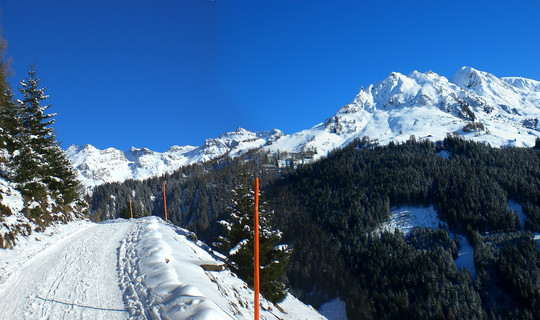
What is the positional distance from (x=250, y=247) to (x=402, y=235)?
115 meters

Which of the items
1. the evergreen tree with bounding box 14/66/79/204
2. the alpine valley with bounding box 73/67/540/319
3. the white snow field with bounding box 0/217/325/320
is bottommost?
the alpine valley with bounding box 73/67/540/319

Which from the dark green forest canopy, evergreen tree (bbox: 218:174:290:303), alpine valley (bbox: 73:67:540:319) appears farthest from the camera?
the dark green forest canopy

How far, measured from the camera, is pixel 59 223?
26953 mm

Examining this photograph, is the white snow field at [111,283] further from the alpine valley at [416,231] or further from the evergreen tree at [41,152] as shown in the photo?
the alpine valley at [416,231]

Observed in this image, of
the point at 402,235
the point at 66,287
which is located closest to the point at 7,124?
the point at 66,287

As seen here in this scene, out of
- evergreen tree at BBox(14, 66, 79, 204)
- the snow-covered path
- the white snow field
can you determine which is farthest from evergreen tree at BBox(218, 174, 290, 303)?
evergreen tree at BBox(14, 66, 79, 204)

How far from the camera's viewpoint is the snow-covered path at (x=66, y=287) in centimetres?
966

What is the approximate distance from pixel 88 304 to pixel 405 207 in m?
147

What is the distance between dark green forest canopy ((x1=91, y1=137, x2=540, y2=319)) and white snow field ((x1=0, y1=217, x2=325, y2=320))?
58642mm

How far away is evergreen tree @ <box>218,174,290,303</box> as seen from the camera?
2220cm

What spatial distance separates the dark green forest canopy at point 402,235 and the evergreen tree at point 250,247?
56182 millimetres

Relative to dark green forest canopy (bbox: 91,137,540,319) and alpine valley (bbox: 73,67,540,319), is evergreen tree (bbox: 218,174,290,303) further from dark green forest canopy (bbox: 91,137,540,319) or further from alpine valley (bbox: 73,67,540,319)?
dark green forest canopy (bbox: 91,137,540,319)

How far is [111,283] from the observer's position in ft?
39.9

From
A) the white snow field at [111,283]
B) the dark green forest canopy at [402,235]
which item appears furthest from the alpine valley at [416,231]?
the white snow field at [111,283]
